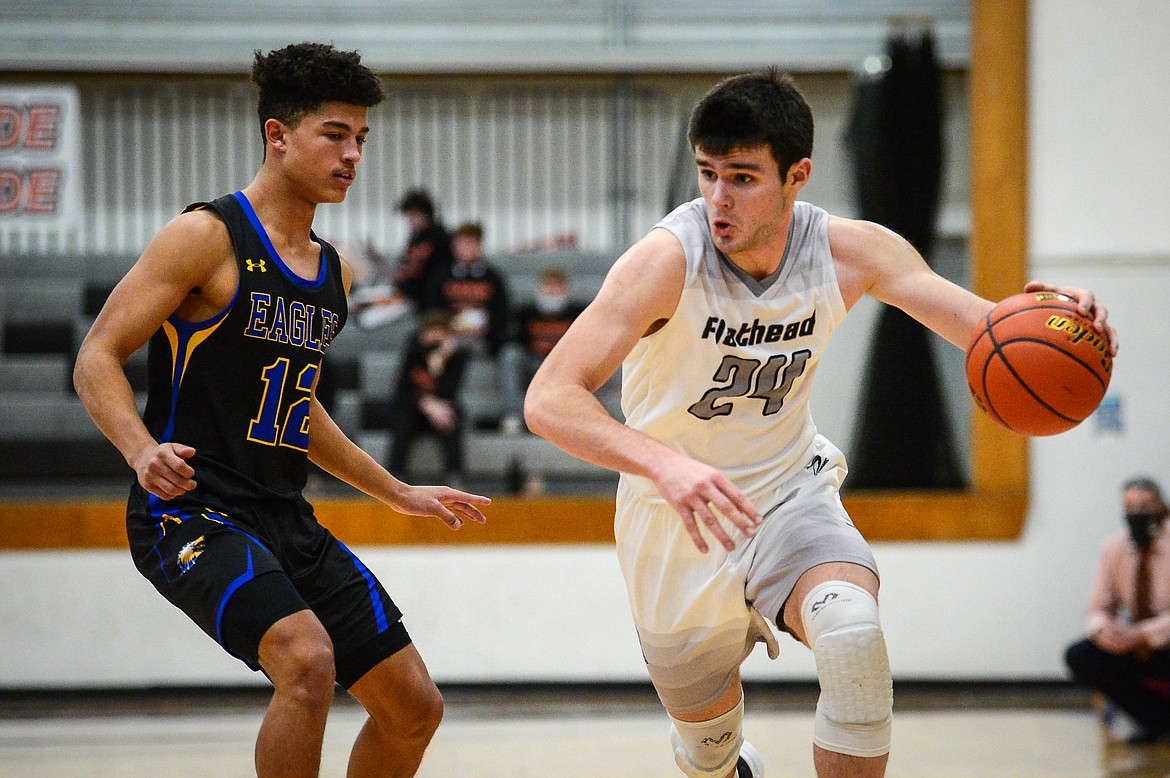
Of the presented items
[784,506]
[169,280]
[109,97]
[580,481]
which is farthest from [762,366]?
[109,97]

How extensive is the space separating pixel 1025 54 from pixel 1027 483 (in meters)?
2.44

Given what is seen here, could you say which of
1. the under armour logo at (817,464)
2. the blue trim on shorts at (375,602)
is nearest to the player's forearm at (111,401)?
the blue trim on shorts at (375,602)

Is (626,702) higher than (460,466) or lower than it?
lower

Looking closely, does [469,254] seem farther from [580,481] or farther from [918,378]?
[918,378]

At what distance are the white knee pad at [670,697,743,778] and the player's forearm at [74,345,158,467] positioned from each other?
1.64m

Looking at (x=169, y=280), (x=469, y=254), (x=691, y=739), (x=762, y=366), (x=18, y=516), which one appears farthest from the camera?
(x=469, y=254)

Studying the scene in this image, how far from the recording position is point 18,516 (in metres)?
6.66

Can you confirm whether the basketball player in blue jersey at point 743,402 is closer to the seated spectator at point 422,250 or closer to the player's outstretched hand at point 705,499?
the player's outstretched hand at point 705,499

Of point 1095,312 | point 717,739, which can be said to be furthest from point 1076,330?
point 717,739

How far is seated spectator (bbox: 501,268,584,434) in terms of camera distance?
23.4ft

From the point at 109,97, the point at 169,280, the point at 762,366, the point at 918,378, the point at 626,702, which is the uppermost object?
the point at 109,97

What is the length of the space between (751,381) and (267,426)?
47.7 inches

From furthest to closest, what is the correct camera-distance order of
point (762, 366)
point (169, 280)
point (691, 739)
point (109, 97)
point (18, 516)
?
point (109, 97), point (18, 516), point (691, 739), point (762, 366), point (169, 280)

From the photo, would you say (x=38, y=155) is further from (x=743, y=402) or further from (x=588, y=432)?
(x=588, y=432)
